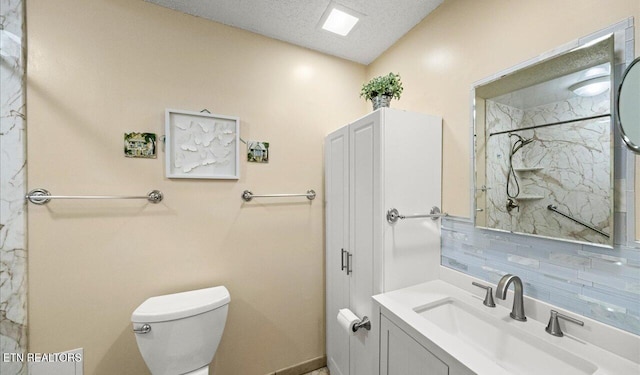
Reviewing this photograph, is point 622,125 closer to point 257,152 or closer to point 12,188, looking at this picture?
point 257,152

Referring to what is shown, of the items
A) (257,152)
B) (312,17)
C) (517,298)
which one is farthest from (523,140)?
(257,152)

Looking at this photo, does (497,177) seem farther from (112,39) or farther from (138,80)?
(112,39)

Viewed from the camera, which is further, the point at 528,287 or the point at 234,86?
the point at 234,86

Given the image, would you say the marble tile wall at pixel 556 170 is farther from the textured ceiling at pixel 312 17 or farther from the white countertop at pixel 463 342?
the textured ceiling at pixel 312 17

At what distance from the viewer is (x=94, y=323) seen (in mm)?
1253

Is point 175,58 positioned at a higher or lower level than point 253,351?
higher

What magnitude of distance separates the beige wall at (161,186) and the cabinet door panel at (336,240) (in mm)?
119

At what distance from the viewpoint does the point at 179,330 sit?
1.18 meters

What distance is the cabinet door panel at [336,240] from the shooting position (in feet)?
4.95

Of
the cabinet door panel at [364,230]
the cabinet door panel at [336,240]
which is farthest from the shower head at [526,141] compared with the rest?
the cabinet door panel at [336,240]

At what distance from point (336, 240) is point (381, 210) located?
553 millimetres

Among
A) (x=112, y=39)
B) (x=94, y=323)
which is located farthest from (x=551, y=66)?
(x=94, y=323)

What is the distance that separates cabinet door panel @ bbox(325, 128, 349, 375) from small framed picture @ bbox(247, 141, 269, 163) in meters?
0.46

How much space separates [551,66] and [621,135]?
15.8 inches
